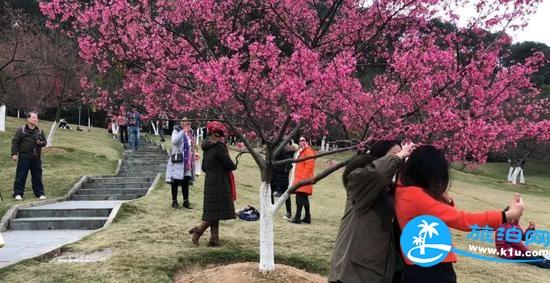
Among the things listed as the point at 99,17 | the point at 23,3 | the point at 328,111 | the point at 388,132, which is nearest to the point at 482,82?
the point at 388,132

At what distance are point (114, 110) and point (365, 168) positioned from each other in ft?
19.8

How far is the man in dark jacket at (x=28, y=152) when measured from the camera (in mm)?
11523

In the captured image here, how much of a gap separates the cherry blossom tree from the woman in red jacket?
5.00ft

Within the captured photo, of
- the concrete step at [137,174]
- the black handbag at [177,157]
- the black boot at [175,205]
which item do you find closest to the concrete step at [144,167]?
the concrete step at [137,174]

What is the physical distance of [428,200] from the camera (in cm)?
329

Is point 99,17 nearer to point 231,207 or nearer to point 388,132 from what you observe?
point 231,207

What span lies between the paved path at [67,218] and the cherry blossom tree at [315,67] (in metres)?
2.88

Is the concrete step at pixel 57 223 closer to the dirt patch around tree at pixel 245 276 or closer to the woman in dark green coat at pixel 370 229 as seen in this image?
the dirt patch around tree at pixel 245 276

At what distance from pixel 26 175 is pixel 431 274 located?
433 inches

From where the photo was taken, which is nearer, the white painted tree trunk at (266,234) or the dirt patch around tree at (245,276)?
the dirt patch around tree at (245,276)

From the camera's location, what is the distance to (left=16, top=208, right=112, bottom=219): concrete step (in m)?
10.0

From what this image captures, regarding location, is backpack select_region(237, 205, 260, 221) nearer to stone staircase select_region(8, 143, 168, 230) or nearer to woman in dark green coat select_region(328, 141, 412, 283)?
stone staircase select_region(8, 143, 168, 230)

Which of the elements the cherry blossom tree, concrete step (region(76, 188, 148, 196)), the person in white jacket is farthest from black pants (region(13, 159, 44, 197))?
the cherry blossom tree

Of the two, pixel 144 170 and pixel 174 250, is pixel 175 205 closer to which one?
pixel 174 250
